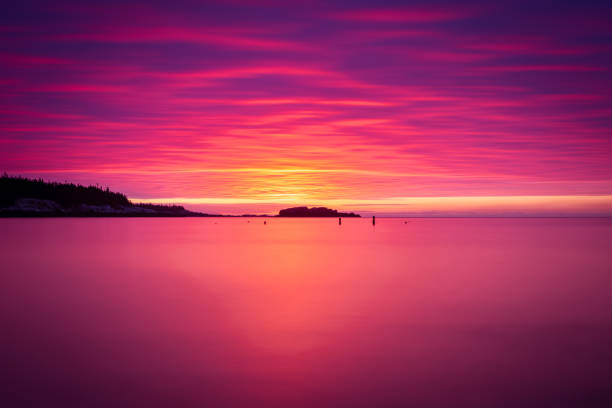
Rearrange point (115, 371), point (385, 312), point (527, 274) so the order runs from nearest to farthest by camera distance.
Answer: point (115, 371), point (385, 312), point (527, 274)

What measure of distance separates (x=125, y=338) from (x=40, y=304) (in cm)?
782

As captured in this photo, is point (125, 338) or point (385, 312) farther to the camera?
point (385, 312)

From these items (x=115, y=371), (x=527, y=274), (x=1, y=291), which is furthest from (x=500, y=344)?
(x=1, y=291)

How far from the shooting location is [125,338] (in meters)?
15.8

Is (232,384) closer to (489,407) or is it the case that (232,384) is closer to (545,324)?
(489,407)

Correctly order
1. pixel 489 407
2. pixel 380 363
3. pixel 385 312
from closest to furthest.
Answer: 1. pixel 489 407
2. pixel 380 363
3. pixel 385 312

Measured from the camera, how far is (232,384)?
38.9ft

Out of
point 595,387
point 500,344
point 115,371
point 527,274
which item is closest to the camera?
point 595,387

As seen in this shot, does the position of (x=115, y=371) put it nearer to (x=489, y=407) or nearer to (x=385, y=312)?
(x=489, y=407)

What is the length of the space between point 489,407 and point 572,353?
4.98 m

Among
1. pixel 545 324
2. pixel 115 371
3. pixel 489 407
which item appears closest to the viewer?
pixel 489 407

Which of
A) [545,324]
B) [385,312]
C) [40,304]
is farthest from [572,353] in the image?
[40,304]

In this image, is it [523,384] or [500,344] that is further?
[500,344]

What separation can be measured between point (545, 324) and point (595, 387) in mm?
6638
